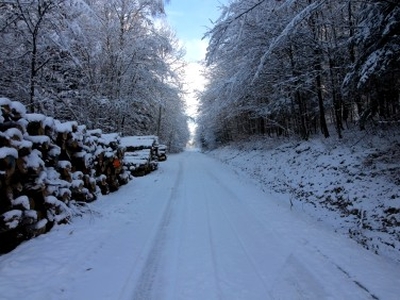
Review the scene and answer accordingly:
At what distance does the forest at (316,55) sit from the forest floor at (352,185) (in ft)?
2.91

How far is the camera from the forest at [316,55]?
25.6 ft

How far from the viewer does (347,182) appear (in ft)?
30.2

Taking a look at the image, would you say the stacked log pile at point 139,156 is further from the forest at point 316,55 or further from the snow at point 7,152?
the snow at point 7,152

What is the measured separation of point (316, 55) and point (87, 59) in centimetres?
1166

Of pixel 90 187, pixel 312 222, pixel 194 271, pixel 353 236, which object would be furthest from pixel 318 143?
pixel 194 271

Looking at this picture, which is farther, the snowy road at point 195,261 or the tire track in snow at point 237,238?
the tire track in snow at point 237,238

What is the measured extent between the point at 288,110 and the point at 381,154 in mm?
12147

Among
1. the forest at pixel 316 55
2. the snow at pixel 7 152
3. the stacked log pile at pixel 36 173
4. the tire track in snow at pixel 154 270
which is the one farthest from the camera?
the forest at pixel 316 55

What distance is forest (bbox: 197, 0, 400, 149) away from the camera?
7.80m

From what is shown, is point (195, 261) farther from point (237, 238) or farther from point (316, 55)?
point (316, 55)

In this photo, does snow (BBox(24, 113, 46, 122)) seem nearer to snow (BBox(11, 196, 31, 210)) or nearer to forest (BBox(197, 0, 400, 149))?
snow (BBox(11, 196, 31, 210))

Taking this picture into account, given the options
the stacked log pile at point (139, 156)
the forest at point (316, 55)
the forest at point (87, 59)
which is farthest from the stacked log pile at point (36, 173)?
the stacked log pile at point (139, 156)

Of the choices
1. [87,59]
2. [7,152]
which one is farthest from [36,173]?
[87,59]

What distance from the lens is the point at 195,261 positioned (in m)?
5.13
